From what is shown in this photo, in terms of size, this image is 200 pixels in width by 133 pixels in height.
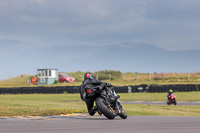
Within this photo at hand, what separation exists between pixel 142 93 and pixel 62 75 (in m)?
33.3

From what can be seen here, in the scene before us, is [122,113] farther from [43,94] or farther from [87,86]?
[43,94]

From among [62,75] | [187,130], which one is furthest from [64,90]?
A: [187,130]

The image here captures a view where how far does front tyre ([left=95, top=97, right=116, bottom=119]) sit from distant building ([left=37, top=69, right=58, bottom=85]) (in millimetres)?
60388

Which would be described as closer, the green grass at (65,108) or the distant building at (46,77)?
the green grass at (65,108)

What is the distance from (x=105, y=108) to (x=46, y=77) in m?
61.0

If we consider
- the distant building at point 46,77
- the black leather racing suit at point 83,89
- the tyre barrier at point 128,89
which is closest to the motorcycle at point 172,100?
the black leather racing suit at point 83,89

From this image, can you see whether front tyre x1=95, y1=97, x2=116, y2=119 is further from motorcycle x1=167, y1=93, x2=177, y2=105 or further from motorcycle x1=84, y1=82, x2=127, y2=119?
motorcycle x1=167, y1=93, x2=177, y2=105

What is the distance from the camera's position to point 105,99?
11.4m

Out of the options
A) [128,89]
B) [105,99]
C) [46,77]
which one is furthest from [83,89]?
[46,77]

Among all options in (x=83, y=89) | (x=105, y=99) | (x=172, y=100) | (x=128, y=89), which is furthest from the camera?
(x=128, y=89)

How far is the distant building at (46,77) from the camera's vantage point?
71.2m

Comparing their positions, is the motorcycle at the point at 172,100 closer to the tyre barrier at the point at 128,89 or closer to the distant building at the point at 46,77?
the tyre barrier at the point at 128,89

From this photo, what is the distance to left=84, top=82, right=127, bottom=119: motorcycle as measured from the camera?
36.9ft

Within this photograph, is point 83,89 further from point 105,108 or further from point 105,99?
point 105,108
